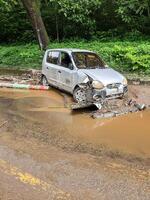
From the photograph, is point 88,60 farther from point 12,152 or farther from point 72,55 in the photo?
point 12,152

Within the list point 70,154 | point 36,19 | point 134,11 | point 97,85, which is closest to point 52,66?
point 97,85

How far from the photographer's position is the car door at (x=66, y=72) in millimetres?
14844

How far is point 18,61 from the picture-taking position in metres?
23.7

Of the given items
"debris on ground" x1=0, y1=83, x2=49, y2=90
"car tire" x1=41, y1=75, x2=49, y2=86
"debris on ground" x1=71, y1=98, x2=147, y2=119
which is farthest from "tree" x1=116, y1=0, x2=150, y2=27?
"debris on ground" x1=71, y1=98, x2=147, y2=119

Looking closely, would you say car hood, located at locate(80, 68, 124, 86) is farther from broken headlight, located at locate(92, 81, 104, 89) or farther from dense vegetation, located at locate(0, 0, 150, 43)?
dense vegetation, located at locate(0, 0, 150, 43)

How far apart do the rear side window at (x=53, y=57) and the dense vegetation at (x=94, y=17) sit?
8487 mm

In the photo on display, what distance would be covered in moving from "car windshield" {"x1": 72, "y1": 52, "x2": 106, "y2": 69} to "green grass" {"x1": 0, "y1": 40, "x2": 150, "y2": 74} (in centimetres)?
285

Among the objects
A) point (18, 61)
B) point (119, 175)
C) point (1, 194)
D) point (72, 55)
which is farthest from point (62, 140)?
point (18, 61)

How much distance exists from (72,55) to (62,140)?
593cm

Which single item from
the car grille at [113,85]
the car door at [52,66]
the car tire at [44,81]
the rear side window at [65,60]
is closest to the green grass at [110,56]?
the car tire at [44,81]

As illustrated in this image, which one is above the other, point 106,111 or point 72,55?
point 72,55

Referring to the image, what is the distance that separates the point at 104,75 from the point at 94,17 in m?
13.3

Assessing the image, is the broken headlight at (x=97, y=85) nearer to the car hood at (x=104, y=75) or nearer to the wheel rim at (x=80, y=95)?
the car hood at (x=104, y=75)

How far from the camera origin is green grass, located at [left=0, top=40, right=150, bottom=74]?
18.0 meters
